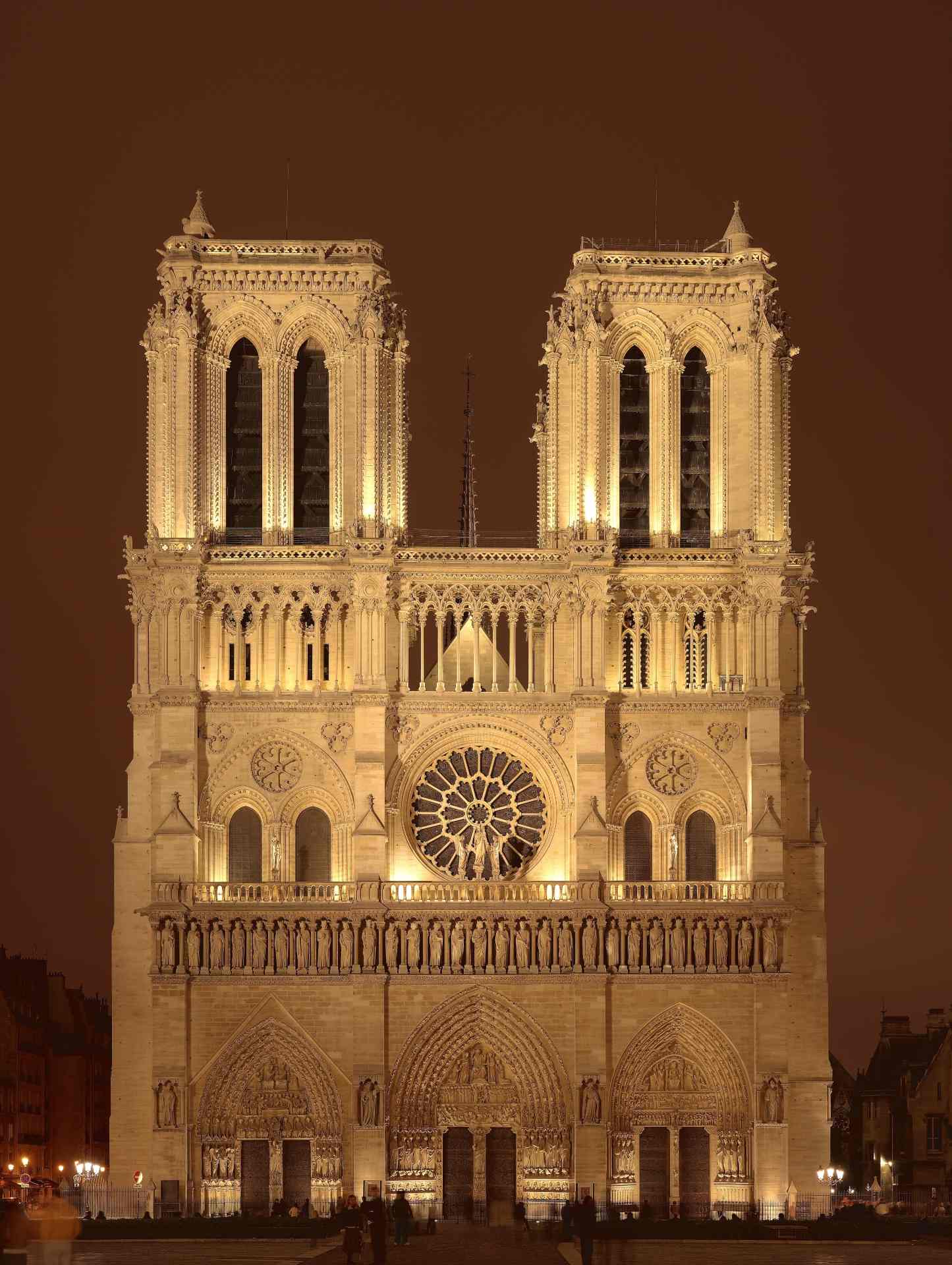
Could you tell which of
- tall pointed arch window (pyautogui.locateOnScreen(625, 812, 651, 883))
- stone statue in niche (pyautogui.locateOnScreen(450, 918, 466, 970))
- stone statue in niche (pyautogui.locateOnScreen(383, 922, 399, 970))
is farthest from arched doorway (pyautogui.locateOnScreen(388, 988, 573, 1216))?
tall pointed arch window (pyautogui.locateOnScreen(625, 812, 651, 883))

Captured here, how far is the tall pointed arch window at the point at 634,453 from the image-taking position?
7144cm

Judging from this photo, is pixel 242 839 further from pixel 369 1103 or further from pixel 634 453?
pixel 634 453

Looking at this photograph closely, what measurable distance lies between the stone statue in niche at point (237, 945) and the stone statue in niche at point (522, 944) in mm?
6382

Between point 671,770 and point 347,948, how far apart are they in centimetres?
896

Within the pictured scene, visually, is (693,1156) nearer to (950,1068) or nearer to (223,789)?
(223,789)

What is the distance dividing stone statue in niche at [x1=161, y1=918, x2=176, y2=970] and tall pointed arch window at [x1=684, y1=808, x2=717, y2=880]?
12345mm

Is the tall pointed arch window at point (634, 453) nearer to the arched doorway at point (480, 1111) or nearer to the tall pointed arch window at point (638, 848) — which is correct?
the tall pointed arch window at point (638, 848)

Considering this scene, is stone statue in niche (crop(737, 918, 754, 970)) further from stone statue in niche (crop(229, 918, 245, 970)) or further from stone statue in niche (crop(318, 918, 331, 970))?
stone statue in niche (crop(229, 918, 245, 970))

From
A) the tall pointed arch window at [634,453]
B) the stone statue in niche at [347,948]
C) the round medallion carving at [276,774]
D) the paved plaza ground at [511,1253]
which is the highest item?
the tall pointed arch window at [634,453]

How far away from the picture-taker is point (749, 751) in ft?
228

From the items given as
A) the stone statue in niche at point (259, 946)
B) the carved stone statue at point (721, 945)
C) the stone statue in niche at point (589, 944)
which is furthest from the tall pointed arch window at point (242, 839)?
the carved stone statue at point (721, 945)

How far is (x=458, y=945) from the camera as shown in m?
68.0

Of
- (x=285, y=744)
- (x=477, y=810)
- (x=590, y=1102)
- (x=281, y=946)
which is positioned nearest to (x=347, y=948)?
(x=281, y=946)

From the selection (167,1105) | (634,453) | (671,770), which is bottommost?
(167,1105)
